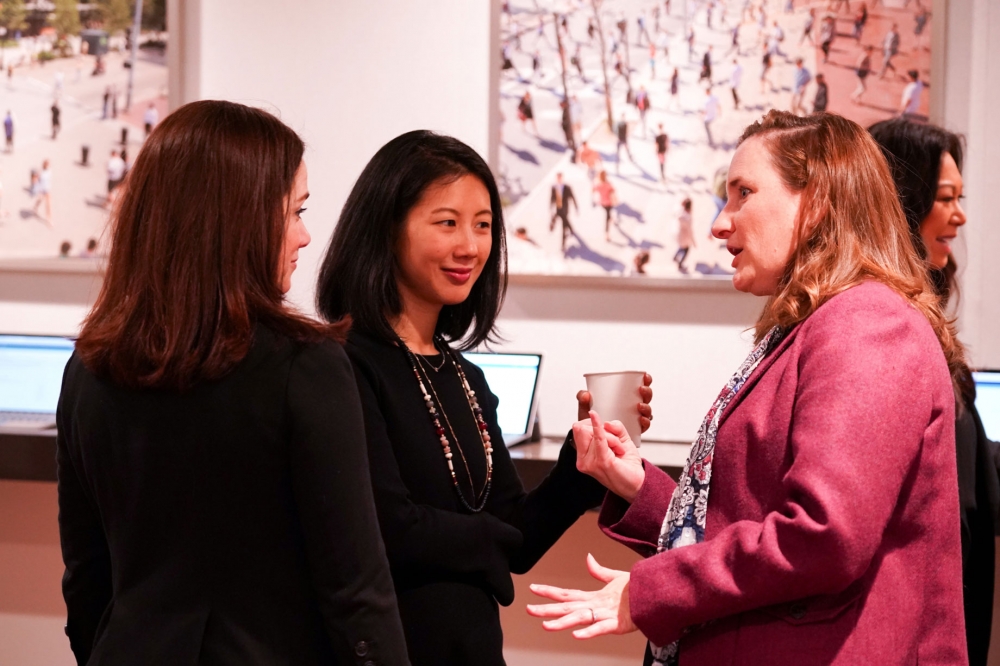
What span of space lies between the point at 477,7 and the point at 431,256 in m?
1.49

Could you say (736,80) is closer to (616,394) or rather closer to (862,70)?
(862,70)

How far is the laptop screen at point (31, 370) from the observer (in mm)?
2871

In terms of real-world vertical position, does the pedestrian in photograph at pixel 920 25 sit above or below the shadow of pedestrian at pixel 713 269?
above

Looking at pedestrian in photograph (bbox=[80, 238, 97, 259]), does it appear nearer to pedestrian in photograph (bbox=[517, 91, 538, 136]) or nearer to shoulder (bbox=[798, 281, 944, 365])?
pedestrian in photograph (bbox=[517, 91, 538, 136])

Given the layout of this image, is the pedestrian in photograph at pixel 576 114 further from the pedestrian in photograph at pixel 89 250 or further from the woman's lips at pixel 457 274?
the pedestrian in photograph at pixel 89 250

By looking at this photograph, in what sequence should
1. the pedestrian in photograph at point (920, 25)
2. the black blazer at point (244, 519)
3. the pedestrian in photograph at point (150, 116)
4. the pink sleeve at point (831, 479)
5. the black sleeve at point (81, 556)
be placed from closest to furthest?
the pink sleeve at point (831, 479) → the black blazer at point (244, 519) → the black sleeve at point (81, 556) → the pedestrian in photograph at point (920, 25) → the pedestrian in photograph at point (150, 116)

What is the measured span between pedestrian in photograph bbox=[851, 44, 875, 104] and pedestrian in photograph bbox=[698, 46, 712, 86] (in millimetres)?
413

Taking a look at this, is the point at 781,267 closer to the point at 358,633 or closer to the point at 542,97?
the point at 358,633

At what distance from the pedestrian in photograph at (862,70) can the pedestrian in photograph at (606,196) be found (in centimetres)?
74

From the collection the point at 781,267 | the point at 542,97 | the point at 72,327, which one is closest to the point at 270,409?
the point at 781,267

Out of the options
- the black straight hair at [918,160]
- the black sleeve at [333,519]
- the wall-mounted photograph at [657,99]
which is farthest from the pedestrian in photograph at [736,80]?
the black sleeve at [333,519]

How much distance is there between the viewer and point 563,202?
111 inches

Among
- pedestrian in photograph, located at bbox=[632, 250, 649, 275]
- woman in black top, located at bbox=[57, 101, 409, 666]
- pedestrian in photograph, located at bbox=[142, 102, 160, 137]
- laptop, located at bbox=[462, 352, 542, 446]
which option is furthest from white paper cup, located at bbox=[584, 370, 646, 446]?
pedestrian in photograph, located at bbox=[142, 102, 160, 137]

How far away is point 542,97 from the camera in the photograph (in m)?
2.82
